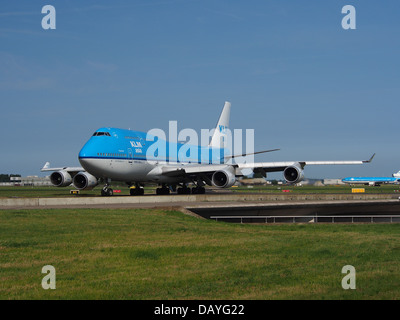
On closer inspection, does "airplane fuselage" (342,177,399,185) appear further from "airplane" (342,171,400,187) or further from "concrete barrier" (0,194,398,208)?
"concrete barrier" (0,194,398,208)

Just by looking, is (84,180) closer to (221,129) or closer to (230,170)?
(230,170)

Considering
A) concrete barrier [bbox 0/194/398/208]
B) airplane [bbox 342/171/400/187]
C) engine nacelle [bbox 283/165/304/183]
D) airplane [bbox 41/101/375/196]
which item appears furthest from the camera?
airplane [bbox 342/171/400/187]

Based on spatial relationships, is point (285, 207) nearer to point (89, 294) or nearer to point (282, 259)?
point (282, 259)

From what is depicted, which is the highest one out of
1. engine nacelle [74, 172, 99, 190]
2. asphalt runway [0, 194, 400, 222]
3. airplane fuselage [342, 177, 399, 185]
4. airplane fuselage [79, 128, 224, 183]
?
airplane fuselage [79, 128, 224, 183]

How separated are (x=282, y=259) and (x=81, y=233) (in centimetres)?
780

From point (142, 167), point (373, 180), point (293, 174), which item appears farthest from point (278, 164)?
point (373, 180)

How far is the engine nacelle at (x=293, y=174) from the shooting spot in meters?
45.3

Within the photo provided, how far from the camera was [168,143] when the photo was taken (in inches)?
1992

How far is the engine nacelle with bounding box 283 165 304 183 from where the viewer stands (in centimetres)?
4531

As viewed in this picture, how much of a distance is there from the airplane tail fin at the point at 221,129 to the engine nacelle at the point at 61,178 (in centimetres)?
2096

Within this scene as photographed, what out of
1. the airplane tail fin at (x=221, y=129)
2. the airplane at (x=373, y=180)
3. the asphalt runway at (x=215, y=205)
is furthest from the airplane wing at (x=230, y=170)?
the airplane at (x=373, y=180)

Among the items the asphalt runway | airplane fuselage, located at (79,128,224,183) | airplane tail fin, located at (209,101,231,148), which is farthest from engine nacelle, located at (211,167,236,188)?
airplane tail fin, located at (209,101,231,148)

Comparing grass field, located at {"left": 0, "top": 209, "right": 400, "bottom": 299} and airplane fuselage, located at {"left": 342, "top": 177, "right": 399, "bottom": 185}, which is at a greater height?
grass field, located at {"left": 0, "top": 209, "right": 400, "bottom": 299}

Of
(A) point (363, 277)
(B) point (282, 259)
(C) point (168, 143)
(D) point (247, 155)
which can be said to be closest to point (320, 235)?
(B) point (282, 259)
